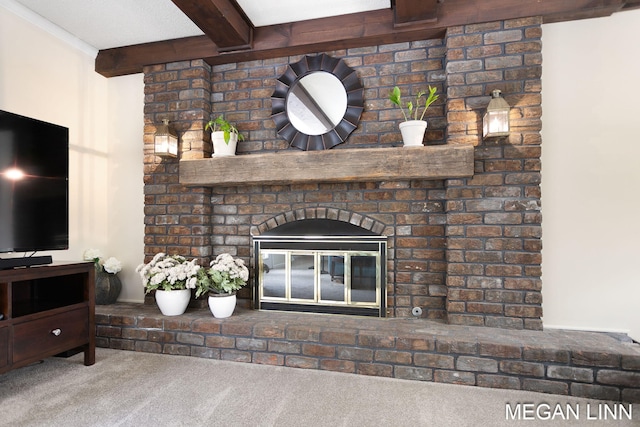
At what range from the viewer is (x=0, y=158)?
1839mm

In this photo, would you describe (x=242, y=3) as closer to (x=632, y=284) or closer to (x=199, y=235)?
(x=199, y=235)

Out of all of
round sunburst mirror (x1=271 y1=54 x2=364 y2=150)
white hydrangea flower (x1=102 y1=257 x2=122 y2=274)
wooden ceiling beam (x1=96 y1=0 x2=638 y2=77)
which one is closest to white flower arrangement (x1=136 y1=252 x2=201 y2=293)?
white hydrangea flower (x1=102 y1=257 x2=122 y2=274)

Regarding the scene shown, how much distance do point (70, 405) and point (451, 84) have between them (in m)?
2.88

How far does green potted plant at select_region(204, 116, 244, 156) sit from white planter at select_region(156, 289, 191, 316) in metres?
1.09

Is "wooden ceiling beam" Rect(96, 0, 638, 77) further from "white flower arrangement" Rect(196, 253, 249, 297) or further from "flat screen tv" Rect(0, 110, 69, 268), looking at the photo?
"white flower arrangement" Rect(196, 253, 249, 297)

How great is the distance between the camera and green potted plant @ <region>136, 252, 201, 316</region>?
8.13ft

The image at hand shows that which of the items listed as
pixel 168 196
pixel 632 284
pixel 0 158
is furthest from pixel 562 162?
pixel 0 158

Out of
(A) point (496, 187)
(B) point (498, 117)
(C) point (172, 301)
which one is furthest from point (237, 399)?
(B) point (498, 117)

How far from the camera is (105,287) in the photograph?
112 inches

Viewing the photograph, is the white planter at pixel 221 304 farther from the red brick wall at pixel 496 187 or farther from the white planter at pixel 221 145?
the red brick wall at pixel 496 187

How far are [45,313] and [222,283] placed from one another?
100cm

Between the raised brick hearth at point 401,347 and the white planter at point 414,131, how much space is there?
48.5 inches

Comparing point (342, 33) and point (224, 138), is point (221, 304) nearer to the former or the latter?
point (224, 138)

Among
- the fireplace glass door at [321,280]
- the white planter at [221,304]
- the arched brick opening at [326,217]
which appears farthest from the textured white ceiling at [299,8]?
the white planter at [221,304]
